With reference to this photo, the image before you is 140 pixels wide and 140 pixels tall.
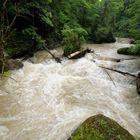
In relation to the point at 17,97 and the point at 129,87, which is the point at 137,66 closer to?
the point at 129,87

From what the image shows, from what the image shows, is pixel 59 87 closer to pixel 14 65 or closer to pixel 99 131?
pixel 14 65

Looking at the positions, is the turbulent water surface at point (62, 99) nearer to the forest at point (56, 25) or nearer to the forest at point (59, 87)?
the forest at point (59, 87)

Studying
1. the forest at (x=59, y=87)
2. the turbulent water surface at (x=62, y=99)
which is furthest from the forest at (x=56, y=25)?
the turbulent water surface at (x=62, y=99)

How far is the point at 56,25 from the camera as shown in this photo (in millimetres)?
18125

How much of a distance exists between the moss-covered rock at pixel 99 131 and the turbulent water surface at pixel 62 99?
688 millimetres

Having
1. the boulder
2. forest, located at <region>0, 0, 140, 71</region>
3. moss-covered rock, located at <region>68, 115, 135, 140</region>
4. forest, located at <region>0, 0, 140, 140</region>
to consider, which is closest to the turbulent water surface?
forest, located at <region>0, 0, 140, 140</region>

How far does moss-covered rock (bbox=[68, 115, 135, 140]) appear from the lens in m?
4.94

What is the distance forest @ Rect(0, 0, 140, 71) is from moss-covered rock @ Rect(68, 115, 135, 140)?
11.3 ft

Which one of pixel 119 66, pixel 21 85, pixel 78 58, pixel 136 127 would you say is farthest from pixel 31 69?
pixel 136 127

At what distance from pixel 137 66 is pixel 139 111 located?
504 centimetres

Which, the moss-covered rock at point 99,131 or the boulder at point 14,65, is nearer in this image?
the moss-covered rock at point 99,131

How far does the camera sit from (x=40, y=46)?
14641mm

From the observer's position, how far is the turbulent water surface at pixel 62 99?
6.04 m

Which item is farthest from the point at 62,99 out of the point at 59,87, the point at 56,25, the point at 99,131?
the point at 56,25
